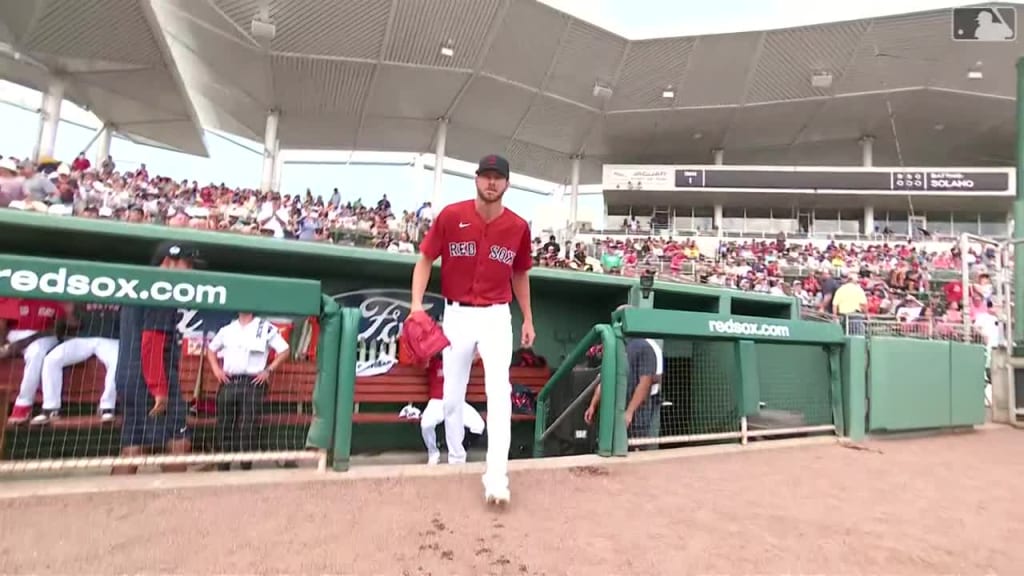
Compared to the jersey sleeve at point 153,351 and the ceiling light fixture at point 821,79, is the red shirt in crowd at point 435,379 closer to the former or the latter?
the jersey sleeve at point 153,351

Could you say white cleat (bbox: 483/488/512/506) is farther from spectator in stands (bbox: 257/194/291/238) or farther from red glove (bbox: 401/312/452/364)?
spectator in stands (bbox: 257/194/291/238)

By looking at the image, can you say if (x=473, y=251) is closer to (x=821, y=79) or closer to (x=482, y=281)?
(x=482, y=281)

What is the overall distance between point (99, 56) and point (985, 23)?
2909 cm

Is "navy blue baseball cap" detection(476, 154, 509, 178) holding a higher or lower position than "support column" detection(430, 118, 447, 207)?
lower

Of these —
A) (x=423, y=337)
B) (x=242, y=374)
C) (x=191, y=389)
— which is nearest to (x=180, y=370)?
(x=191, y=389)

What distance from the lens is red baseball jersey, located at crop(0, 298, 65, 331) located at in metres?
3.66

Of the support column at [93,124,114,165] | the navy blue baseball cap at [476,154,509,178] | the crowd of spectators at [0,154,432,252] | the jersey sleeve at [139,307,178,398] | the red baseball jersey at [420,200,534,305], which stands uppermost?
the support column at [93,124,114,165]

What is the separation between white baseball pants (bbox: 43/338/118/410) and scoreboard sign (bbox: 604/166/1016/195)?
26.4m

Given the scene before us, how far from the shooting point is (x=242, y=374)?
4.07 meters

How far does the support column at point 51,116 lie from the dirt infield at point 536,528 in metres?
23.6

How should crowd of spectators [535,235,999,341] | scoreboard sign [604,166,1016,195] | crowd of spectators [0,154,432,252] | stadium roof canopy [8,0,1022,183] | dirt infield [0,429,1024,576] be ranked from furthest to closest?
scoreboard sign [604,166,1016,195] < stadium roof canopy [8,0,1022,183] < crowd of spectators [535,235,999,341] < crowd of spectators [0,154,432,252] < dirt infield [0,429,1024,576]

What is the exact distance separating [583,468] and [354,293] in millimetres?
3920

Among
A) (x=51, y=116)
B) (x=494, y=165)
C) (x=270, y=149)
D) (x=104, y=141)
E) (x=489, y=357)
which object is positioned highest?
(x=104, y=141)

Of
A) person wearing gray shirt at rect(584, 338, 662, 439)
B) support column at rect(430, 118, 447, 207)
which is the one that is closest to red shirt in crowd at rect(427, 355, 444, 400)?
person wearing gray shirt at rect(584, 338, 662, 439)
